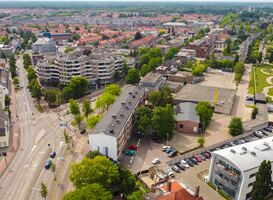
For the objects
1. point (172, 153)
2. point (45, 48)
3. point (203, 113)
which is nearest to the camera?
point (172, 153)

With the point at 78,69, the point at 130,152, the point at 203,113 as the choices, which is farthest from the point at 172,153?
the point at 78,69

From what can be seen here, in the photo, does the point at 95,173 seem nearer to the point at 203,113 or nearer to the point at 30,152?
the point at 30,152

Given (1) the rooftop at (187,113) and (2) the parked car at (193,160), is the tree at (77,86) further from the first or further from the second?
(2) the parked car at (193,160)

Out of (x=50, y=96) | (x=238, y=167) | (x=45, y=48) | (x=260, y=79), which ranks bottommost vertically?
(x=260, y=79)

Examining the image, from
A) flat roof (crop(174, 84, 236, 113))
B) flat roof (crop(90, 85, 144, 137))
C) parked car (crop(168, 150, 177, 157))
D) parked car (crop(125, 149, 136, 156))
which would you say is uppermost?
flat roof (crop(90, 85, 144, 137))

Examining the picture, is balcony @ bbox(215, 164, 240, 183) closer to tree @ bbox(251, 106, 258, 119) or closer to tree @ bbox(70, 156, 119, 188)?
tree @ bbox(70, 156, 119, 188)

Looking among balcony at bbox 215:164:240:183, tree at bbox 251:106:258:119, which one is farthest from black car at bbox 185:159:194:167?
tree at bbox 251:106:258:119
